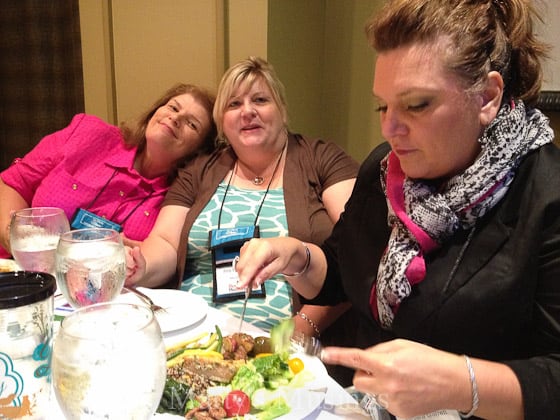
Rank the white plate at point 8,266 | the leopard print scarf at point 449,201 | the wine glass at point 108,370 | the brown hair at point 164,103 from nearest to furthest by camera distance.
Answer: the wine glass at point 108,370
the leopard print scarf at point 449,201
the white plate at point 8,266
the brown hair at point 164,103

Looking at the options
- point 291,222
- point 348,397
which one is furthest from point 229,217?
point 348,397

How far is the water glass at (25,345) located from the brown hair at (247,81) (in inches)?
57.6

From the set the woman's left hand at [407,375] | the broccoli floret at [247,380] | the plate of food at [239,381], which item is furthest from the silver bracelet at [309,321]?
the woman's left hand at [407,375]

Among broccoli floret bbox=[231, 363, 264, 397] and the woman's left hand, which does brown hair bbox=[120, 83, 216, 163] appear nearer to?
broccoli floret bbox=[231, 363, 264, 397]

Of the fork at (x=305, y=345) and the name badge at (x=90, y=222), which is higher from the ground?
the fork at (x=305, y=345)

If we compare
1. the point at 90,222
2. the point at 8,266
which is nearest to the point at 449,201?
the point at 8,266

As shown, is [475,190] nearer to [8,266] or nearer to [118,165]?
[8,266]

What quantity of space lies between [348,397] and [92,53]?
7.76 ft

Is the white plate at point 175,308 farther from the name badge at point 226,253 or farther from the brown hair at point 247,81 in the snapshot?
the brown hair at point 247,81

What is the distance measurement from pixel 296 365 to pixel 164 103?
5.44ft

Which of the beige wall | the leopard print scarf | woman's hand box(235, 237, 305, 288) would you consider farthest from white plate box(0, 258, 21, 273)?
the beige wall

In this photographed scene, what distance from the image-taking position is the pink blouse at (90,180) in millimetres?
2119

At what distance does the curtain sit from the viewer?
4102 millimetres

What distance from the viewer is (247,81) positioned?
2.03m
